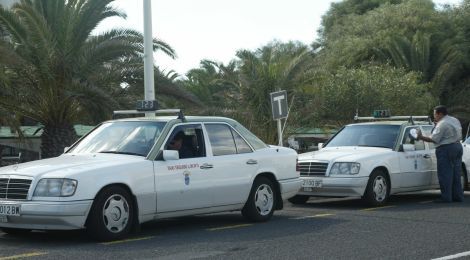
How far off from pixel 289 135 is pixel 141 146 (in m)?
17.0

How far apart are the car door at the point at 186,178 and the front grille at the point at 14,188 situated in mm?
1618

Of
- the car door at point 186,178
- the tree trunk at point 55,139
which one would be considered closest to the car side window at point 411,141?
the car door at point 186,178

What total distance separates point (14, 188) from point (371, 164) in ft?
21.4

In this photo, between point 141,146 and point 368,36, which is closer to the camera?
point 141,146

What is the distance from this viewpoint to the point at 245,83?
25.9 m

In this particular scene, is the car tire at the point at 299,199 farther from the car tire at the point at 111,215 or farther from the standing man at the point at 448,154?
the car tire at the point at 111,215

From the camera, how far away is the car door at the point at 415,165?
44.8 ft

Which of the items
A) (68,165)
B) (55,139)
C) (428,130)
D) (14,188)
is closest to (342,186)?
(428,130)

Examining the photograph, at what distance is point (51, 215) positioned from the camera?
8.17m

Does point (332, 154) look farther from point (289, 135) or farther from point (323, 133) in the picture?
point (323, 133)

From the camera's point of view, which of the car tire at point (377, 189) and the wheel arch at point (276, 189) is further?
the car tire at point (377, 189)

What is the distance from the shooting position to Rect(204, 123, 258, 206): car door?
10.1 metres

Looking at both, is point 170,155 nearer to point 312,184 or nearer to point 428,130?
point 312,184

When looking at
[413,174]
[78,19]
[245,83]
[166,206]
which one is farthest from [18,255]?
[245,83]
